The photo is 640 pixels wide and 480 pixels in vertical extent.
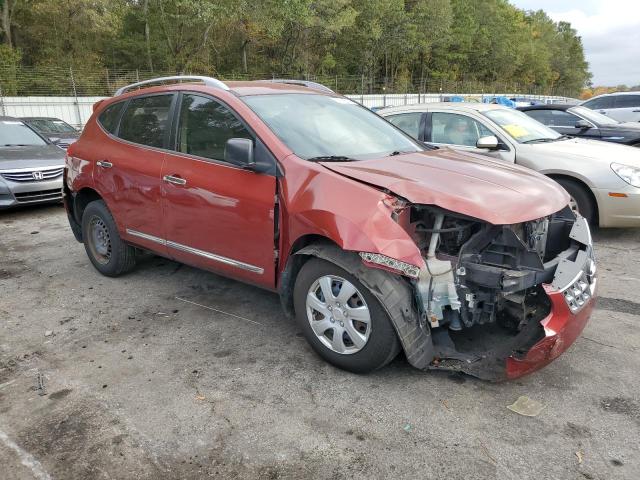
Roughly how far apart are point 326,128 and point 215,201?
3.24 feet

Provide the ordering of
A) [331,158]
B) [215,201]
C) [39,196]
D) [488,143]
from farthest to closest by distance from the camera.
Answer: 1. [39,196]
2. [488,143]
3. [215,201]
4. [331,158]

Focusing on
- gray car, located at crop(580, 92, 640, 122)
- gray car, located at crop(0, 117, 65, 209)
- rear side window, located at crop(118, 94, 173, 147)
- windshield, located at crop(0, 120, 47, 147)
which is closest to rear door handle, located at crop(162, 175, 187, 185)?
rear side window, located at crop(118, 94, 173, 147)

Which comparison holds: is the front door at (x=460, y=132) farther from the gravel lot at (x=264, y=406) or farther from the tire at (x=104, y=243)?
the tire at (x=104, y=243)

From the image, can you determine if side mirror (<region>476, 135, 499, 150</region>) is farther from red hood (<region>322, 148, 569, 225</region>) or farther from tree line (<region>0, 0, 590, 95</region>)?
tree line (<region>0, 0, 590, 95</region>)

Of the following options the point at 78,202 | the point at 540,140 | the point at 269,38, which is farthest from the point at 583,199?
the point at 269,38

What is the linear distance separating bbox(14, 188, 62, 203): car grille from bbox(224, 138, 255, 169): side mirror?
19.8 feet

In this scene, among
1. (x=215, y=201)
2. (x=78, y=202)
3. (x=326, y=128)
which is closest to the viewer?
(x=215, y=201)

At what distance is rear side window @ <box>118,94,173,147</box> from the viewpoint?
4.21 m

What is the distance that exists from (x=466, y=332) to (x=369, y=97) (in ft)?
98.9

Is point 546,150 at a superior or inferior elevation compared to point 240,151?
inferior

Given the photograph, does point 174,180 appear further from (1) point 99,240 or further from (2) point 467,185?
(2) point 467,185

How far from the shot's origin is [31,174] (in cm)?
799

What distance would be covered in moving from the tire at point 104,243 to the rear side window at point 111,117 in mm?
722

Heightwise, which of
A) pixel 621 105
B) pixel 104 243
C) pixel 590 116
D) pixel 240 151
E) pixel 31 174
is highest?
pixel 621 105
